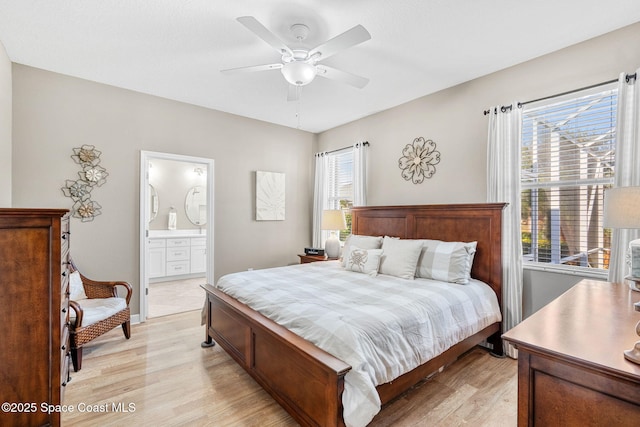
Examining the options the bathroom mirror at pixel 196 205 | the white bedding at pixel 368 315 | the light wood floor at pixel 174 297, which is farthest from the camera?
the bathroom mirror at pixel 196 205

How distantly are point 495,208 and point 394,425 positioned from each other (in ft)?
6.98

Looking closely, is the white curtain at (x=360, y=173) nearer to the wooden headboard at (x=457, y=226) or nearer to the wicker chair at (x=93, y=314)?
the wooden headboard at (x=457, y=226)

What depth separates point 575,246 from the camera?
2648 mm

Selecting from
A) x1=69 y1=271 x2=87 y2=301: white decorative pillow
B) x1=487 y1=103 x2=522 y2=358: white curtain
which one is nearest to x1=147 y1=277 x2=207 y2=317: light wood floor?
x1=69 y1=271 x2=87 y2=301: white decorative pillow

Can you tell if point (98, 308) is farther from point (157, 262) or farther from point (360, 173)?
point (360, 173)

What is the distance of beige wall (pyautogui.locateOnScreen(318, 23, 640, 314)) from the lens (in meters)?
2.51

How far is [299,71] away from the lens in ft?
7.62

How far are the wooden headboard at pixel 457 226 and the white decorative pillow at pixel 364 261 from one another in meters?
0.67

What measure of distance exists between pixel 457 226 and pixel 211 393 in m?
2.77

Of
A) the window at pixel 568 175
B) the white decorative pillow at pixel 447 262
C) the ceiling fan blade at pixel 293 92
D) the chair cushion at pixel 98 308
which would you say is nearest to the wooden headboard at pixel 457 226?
the white decorative pillow at pixel 447 262

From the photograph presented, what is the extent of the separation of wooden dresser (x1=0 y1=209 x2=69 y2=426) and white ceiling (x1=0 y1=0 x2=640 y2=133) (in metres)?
1.68

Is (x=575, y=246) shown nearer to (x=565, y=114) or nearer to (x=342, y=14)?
(x=565, y=114)

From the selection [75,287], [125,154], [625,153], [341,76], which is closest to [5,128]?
[125,154]

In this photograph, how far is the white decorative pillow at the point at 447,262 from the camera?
2.80 m
